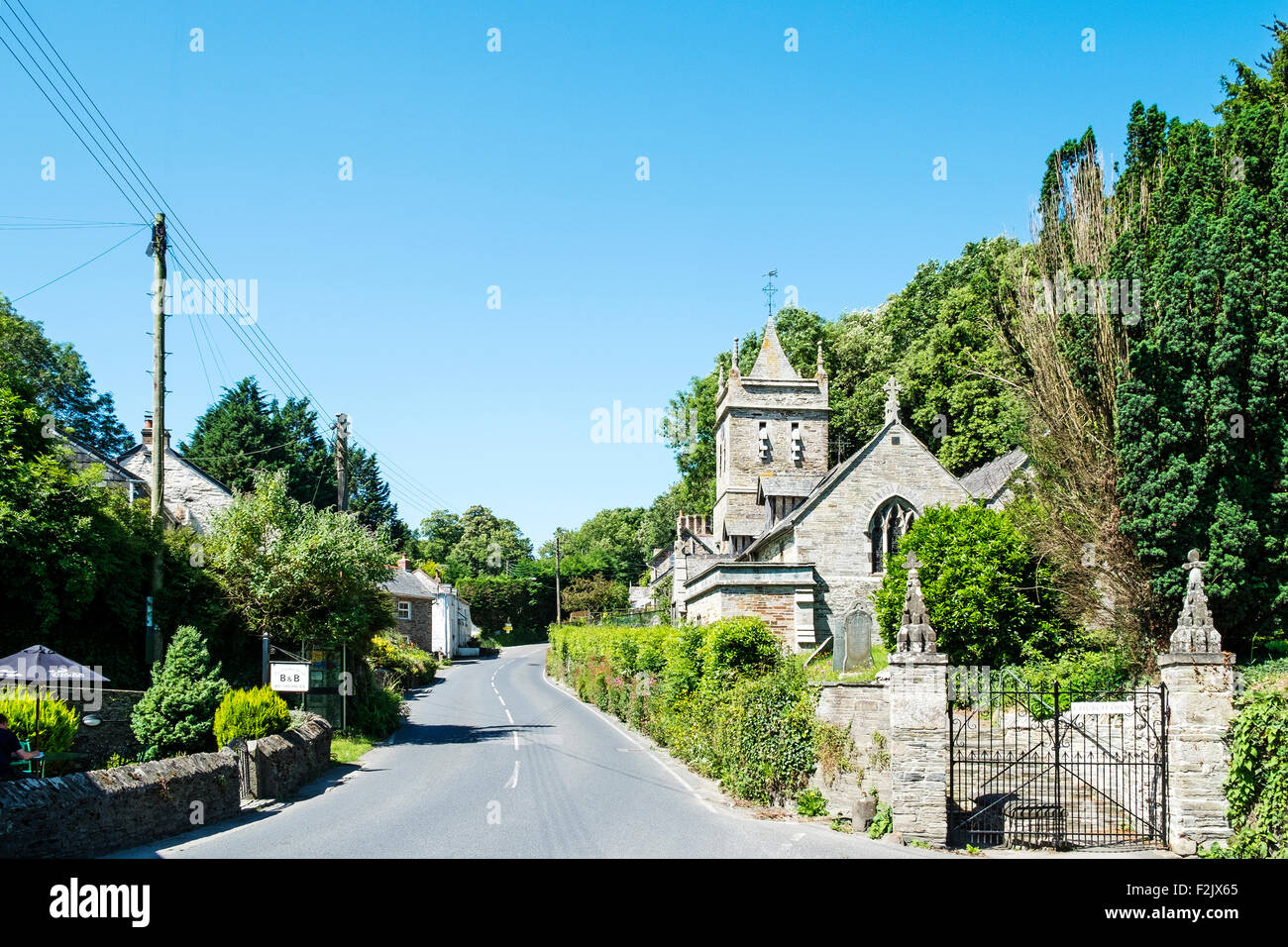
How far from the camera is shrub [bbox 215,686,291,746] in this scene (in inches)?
659

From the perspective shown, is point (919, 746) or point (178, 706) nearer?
point (919, 746)

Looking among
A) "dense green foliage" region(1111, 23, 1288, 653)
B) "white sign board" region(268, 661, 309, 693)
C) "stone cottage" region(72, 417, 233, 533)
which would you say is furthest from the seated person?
"stone cottage" region(72, 417, 233, 533)

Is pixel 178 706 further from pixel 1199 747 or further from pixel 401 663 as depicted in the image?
pixel 401 663

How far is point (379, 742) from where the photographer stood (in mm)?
24766

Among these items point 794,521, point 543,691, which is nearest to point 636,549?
point 543,691

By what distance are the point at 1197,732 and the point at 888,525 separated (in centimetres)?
2453

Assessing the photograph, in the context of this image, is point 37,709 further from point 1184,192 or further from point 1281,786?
point 1184,192

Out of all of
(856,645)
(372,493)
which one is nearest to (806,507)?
(856,645)

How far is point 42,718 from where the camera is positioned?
13336 millimetres

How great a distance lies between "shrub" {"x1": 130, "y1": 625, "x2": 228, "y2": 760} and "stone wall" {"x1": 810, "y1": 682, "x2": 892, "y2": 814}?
11.0m

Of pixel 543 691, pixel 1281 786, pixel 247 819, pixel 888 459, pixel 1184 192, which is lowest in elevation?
pixel 543 691

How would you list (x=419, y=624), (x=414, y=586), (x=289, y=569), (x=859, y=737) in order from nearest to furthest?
1. (x=859, y=737)
2. (x=289, y=569)
3. (x=414, y=586)
4. (x=419, y=624)
